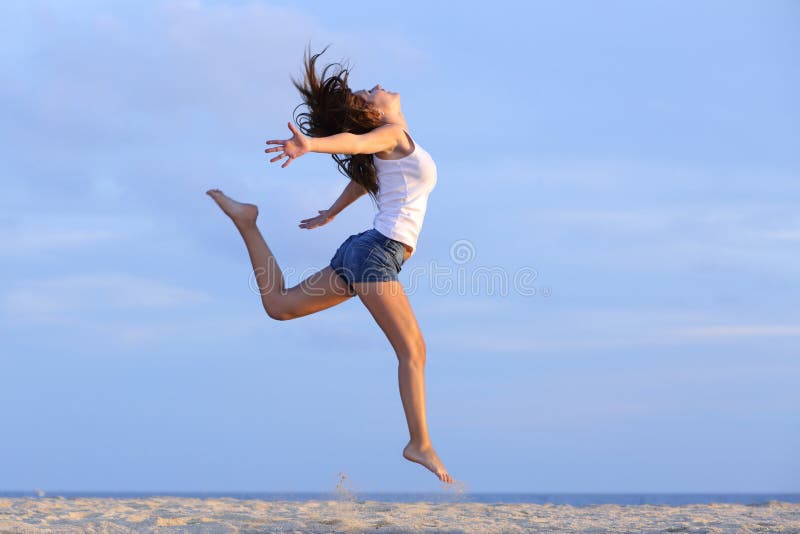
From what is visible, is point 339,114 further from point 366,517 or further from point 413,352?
point 366,517

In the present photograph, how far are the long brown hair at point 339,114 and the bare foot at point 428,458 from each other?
1.36 m

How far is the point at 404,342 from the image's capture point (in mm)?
4559

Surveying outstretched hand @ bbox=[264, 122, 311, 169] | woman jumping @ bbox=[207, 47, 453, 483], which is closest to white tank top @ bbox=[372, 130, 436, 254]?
woman jumping @ bbox=[207, 47, 453, 483]

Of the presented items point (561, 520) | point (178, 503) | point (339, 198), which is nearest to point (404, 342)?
point (339, 198)

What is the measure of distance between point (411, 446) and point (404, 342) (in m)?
0.57

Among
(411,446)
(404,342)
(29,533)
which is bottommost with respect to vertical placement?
(29,533)

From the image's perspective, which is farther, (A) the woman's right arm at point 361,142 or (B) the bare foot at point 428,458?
(B) the bare foot at point 428,458

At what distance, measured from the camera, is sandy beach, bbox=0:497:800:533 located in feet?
21.4

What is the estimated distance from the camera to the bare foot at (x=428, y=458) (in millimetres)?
4566

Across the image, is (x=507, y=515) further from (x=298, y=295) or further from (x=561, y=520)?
(x=298, y=295)

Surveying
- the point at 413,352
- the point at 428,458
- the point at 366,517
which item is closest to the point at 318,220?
the point at 413,352

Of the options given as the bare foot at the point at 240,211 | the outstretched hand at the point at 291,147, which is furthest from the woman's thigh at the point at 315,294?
the outstretched hand at the point at 291,147

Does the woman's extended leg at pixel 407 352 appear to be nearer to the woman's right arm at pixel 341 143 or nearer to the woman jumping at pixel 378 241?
the woman jumping at pixel 378 241

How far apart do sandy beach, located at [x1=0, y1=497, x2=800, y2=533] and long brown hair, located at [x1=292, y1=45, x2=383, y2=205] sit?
2.76 meters
